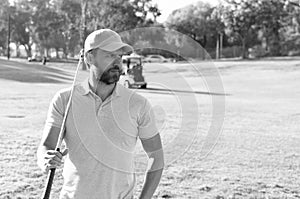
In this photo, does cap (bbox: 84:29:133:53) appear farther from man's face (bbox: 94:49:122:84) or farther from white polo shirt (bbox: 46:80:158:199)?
white polo shirt (bbox: 46:80:158:199)

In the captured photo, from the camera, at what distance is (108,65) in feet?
8.09

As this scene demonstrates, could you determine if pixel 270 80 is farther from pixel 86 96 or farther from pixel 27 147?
pixel 86 96

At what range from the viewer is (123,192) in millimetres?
2619

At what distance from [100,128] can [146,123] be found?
229 millimetres

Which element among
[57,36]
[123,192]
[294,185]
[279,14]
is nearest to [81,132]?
[123,192]

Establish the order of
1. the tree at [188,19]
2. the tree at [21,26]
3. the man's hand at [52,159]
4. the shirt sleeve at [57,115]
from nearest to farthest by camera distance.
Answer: the man's hand at [52,159]
the shirt sleeve at [57,115]
the tree at [188,19]
the tree at [21,26]

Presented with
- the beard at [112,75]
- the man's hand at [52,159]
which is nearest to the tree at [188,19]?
the beard at [112,75]

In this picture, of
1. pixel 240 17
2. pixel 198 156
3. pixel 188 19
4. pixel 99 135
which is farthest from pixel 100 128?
pixel 240 17

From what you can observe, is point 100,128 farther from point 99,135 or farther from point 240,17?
point 240,17

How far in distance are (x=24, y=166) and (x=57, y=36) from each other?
2992 inches

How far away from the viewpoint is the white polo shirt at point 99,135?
2539 mm

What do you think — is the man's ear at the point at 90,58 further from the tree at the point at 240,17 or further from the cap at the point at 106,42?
the tree at the point at 240,17

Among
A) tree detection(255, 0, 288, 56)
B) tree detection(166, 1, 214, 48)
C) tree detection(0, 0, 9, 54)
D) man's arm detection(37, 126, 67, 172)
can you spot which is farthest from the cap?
tree detection(0, 0, 9, 54)

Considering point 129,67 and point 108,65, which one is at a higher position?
point 108,65
